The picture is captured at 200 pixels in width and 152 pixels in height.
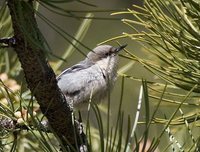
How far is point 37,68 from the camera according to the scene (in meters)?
1.06

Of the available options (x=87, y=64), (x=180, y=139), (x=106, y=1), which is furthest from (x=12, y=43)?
(x=106, y=1)

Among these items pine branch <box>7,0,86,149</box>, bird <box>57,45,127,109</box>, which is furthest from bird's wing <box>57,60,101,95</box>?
pine branch <box>7,0,86,149</box>

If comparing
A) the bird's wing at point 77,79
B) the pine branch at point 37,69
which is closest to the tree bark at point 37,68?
the pine branch at point 37,69

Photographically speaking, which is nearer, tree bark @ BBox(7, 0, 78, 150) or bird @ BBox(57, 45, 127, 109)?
tree bark @ BBox(7, 0, 78, 150)

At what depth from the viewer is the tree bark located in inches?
38.2

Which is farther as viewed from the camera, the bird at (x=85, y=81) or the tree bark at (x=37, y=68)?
the bird at (x=85, y=81)

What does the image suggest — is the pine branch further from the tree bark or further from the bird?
the bird

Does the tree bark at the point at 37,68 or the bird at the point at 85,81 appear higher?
the tree bark at the point at 37,68

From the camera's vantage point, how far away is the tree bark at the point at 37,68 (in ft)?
3.18

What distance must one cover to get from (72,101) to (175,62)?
1.05 meters

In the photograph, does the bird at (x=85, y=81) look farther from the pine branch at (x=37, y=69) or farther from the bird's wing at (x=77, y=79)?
the pine branch at (x=37, y=69)

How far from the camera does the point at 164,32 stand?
124 centimetres

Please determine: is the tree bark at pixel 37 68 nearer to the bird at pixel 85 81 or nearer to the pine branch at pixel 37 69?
the pine branch at pixel 37 69

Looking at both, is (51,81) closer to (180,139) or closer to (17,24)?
(17,24)
